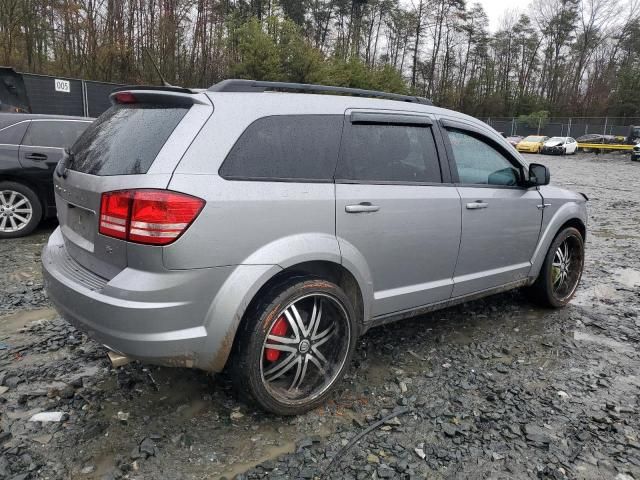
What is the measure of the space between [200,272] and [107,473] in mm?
1036

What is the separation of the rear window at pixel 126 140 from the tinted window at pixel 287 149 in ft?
1.16

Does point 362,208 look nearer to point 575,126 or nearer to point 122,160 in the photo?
point 122,160

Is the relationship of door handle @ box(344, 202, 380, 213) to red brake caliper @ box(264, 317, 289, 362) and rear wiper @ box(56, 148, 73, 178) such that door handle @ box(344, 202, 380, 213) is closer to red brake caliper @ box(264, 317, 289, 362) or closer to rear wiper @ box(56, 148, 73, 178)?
red brake caliper @ box(264, 317, 289, 362)

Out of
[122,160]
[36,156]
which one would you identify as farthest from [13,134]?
[122,160]

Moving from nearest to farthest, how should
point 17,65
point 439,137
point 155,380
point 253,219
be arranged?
point 253,219
point 155,380
point 439,137
point 17,65

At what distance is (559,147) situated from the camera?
35.5 metres

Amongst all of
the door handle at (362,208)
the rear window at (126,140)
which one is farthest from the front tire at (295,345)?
the rear window at (126,140)

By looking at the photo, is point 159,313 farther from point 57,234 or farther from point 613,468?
point 613,468

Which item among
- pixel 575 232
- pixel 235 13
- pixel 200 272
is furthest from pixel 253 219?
pixel 235 13

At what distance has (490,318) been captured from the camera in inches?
171

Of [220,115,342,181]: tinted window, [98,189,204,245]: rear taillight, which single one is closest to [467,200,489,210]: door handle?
[220,115,342,181]: tinted window

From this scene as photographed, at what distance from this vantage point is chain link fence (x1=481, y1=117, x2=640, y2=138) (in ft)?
153

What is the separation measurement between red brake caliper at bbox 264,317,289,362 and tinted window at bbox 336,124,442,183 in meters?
0.90

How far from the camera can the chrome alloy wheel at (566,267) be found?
4.57 meters
